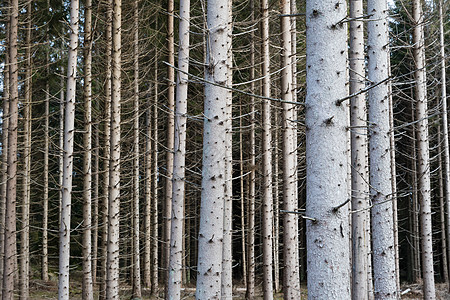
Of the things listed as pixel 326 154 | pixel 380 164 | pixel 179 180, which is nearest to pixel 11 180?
pixel 179 180

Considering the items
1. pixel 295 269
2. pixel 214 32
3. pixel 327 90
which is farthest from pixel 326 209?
pixel 295 269

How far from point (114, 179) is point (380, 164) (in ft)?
18.0

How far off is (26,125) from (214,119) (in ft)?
30.2

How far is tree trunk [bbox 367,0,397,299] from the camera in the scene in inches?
233

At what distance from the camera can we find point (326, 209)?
296cm

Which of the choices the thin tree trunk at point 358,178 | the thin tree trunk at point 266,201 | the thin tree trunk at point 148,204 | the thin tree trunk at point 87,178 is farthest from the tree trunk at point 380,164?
the thin tree trunk at point 148,204

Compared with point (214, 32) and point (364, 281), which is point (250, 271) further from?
point (214, 32)

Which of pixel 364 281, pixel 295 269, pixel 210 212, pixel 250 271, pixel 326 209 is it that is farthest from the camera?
pixel 250 271

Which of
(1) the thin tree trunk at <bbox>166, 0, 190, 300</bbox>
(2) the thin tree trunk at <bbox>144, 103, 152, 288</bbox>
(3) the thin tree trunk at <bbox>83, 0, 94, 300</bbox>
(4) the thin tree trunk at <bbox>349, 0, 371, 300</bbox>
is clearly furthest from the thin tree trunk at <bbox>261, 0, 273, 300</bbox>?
(2) the thin tree trunk at <bbox>144, 103, 152, 288</bbox>

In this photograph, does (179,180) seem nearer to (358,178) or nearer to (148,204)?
(358,178)

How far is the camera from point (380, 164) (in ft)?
20.0

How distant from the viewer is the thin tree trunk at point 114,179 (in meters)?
8.91

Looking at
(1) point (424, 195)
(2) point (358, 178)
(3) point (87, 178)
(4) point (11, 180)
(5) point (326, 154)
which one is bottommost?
(5) point (326, 154)

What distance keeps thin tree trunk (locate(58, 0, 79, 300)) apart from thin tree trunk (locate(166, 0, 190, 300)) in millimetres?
2024
